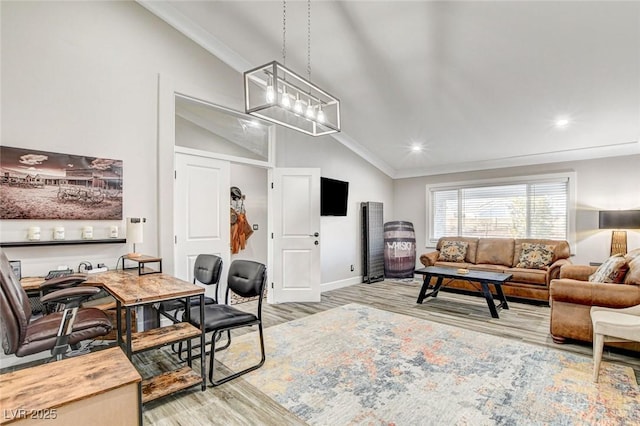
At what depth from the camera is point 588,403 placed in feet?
6.67

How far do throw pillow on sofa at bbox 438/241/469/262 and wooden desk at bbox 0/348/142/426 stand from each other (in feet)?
18.2

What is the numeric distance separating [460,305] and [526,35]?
3339mm

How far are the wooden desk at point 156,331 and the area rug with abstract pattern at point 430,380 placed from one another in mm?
474

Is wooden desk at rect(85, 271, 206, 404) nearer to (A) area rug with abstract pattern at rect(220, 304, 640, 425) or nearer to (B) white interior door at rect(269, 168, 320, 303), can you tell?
(A) area rug with abstract pattern at rect(220, 304, 640, 425)

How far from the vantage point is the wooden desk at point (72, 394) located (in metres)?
0.86

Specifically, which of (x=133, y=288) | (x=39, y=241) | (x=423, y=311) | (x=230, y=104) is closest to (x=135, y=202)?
(x=39, y=241)

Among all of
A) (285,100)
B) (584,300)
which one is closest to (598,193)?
(584,300)

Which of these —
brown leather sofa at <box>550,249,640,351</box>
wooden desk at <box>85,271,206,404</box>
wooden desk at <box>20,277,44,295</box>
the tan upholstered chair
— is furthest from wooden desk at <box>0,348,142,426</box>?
brown leather sofa at <box>550,249,640,351</box>

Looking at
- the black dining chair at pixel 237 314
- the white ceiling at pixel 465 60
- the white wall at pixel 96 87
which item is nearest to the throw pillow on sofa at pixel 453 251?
the white ceiling at pixel 465 60

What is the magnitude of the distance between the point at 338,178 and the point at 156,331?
13.1ft

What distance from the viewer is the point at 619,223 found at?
4352 millimetres

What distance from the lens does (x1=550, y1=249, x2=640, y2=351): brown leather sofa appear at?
2.69 m

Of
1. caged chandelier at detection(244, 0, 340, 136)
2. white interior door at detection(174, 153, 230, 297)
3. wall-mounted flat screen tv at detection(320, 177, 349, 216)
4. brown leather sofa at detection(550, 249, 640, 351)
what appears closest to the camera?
caged chandelier at detection(244, 0, 340, 136)

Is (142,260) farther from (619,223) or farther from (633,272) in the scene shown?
(619,223)
